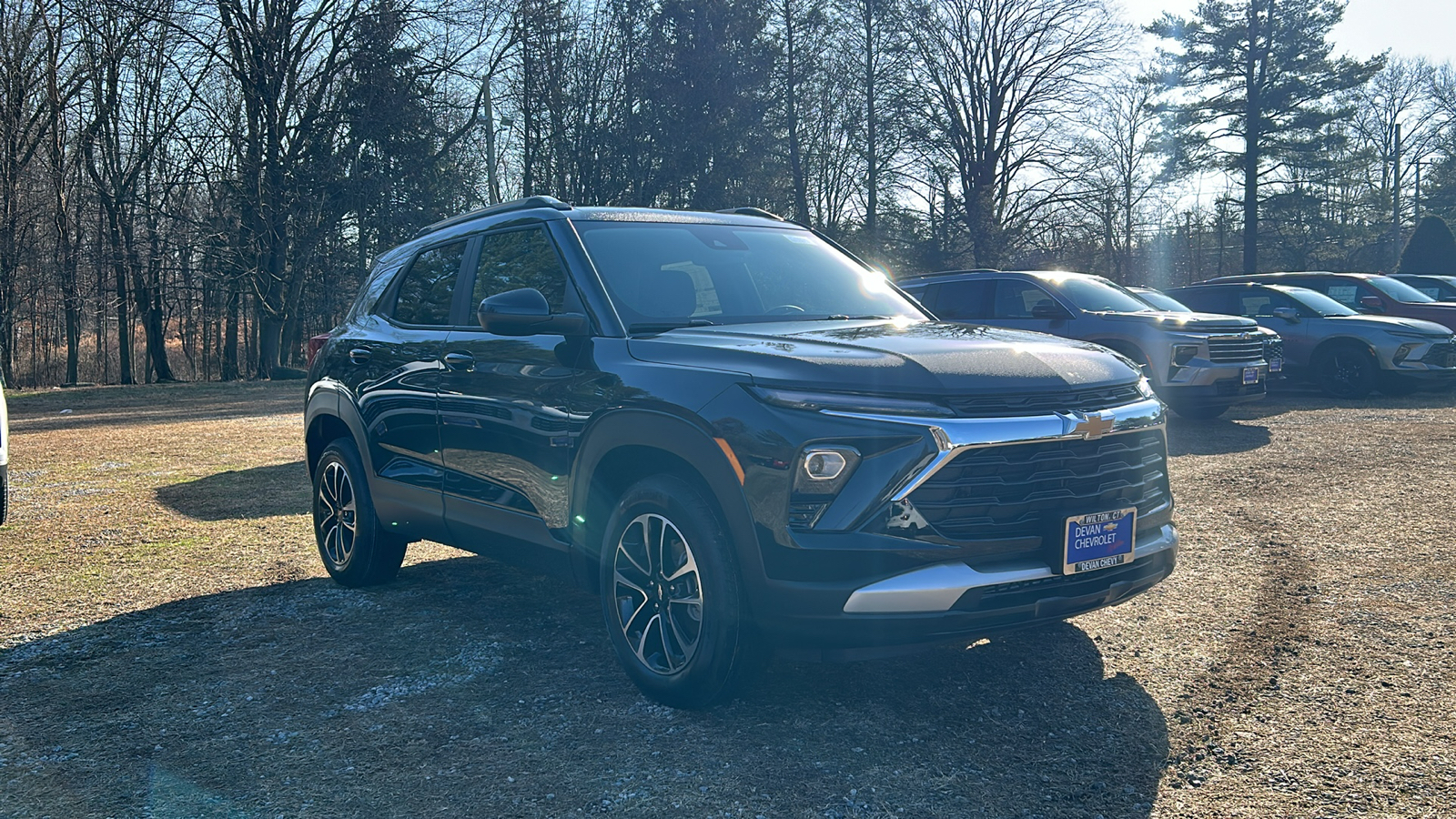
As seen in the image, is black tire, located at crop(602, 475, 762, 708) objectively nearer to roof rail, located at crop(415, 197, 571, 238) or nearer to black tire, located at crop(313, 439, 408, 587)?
roof rail, located at crop(415, 197, 571, 238)

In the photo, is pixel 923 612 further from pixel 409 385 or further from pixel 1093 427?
pixel 409 385

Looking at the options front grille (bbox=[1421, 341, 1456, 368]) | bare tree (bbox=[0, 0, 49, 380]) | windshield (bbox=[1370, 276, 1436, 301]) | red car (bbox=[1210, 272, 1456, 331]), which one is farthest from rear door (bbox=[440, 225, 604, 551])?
bare tree (bbox=[0, 0, 49, 380])

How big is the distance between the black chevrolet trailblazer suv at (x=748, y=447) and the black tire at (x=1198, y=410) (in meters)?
7.75

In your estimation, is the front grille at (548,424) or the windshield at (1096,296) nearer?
the front grille at (548,424)

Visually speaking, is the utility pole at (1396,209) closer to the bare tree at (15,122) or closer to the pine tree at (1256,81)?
the pine tree at (1256,81)

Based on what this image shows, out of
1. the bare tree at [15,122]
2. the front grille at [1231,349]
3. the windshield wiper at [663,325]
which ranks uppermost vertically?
the bare tree at [15,122]

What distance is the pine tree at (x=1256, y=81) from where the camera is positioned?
126ft

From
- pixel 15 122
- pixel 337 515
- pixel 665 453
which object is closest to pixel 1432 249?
pixel 337 515

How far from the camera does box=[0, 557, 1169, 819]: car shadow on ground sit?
3.19 m

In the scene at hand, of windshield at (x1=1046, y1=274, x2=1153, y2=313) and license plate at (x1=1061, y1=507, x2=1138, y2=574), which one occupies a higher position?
windshield at (x1=1046, y1=274, x2=1153, y2=313)

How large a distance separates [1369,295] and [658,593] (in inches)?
643

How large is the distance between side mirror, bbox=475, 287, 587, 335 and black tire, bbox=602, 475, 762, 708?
29.4 inches

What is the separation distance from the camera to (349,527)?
5.79 meters

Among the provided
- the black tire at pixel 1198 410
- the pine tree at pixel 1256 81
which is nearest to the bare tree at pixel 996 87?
the pine tree at pixel 1256 81
